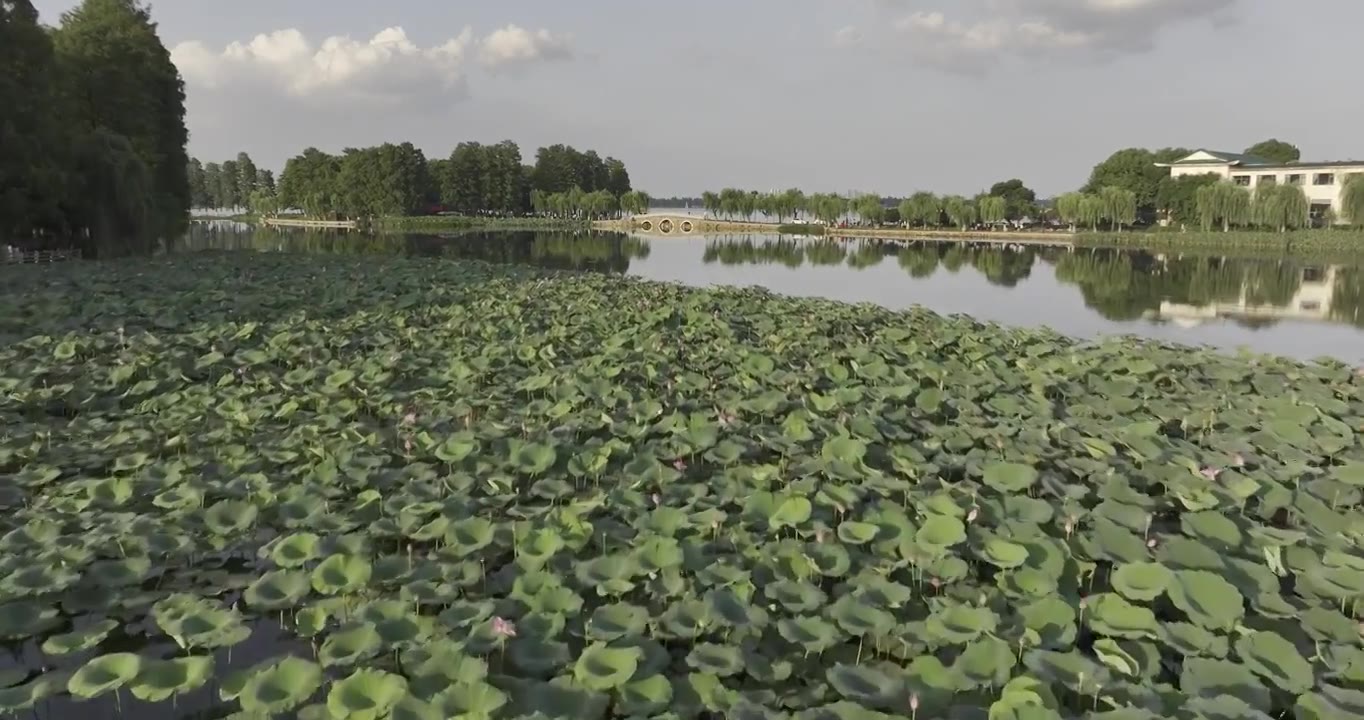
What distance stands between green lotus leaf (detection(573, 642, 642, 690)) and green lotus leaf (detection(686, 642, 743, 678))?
201mm

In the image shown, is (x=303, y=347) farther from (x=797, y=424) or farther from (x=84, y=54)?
(x=84, y=54)

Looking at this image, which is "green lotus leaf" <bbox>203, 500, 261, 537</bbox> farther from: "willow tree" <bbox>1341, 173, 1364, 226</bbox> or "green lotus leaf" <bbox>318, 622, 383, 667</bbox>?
"willow tree" <bbox>1341, 173, 1364, 226</bbox>

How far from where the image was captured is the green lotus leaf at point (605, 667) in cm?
252

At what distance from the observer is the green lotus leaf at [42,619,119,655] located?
277 centimetres

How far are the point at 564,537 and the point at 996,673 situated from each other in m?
1.85

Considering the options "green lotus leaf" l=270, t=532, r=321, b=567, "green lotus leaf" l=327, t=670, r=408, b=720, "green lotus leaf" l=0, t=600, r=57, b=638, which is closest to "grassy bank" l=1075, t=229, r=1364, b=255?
"green lotus leaf" l=270, t=532, r=321, b=567

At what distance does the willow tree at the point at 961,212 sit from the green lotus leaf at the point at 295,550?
6720 centimetres

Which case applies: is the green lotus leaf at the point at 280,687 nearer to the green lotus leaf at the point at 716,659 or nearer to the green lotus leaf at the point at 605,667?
the green lotus leaf at the point at 605,667

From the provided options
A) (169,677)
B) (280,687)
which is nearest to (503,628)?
(280,687)

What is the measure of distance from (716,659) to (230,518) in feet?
8.31

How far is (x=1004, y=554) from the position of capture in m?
3.32

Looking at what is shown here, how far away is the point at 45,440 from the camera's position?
5.01 meters

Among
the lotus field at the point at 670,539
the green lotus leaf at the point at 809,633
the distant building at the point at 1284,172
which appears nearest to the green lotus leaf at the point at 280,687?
the lotus field at the point at 670,539

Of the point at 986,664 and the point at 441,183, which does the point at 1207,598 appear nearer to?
the point at 986,664
